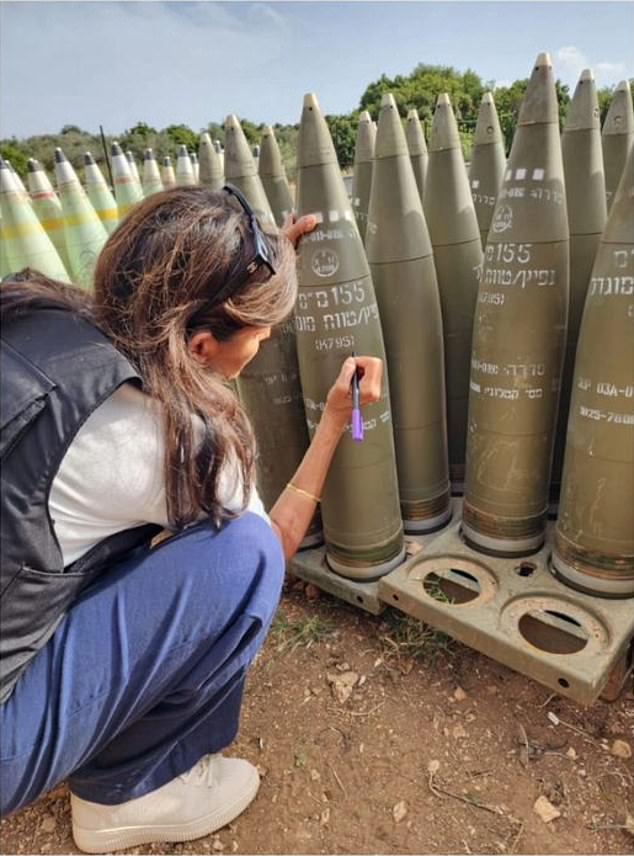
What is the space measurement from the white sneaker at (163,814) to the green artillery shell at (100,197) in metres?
3.51

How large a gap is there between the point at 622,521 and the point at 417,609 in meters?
0.60

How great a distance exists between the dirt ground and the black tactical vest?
734mm

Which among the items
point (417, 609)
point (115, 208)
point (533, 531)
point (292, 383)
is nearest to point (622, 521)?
point (533, 531)

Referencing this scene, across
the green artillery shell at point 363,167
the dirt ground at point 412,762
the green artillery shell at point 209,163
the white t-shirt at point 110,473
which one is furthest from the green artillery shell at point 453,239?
the white t-shirt at point 110,473

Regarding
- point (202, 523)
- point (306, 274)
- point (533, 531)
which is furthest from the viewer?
point (533, 531)

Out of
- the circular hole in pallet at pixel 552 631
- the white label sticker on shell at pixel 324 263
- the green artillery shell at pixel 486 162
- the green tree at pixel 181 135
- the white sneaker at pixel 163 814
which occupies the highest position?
the green tree at pixel 181 135

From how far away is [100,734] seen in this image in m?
1.11

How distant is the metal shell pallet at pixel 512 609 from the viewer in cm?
148

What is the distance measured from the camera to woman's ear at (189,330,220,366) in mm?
1079

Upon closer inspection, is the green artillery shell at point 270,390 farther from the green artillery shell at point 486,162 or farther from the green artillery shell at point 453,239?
the green artillery shell at point 486,162

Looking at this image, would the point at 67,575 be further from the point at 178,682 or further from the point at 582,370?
the point at 582,370

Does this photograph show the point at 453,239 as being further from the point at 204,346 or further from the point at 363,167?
the point at 204,346

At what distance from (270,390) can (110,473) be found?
3.34ft

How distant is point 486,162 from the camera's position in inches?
86.6
